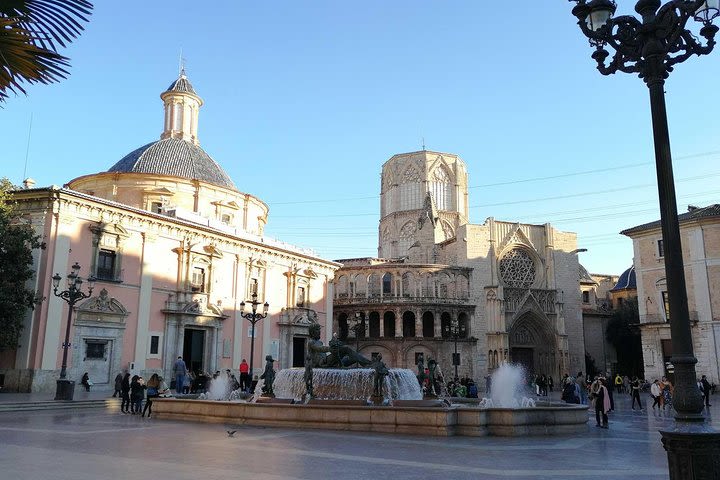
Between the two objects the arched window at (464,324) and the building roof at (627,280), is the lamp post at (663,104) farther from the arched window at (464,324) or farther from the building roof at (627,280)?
the building roof at (627,280)

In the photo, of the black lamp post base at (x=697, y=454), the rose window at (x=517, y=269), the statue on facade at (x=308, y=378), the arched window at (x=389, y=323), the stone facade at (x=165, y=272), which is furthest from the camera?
the rose window at (x=517, y=269)

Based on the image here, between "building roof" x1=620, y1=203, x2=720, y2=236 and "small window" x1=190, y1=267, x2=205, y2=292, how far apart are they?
26.4 metres

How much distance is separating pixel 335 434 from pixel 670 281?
27.3ft

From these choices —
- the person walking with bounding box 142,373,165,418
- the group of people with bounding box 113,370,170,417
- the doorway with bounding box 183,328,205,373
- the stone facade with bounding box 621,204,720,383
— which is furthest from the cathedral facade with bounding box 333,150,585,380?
the person walking with bounding box 142,373,165,418

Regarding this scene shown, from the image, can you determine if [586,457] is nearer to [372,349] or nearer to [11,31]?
[11,31]

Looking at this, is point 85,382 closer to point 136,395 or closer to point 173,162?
point 136,395

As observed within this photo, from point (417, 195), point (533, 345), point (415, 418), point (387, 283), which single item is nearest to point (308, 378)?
point (415, 418)

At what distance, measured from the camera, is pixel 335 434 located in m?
12.5

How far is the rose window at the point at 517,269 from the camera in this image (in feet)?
167

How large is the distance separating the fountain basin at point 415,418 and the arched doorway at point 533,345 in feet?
118

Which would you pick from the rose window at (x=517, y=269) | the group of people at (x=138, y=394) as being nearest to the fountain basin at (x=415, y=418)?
the group of people at (x=138, y=394)

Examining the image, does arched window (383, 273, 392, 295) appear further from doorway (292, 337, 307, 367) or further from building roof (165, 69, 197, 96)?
building roof (165, 69, 197, 96)

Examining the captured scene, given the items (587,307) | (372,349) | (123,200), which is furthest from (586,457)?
(587,307)

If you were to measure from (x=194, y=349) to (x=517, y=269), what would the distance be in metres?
30.2
